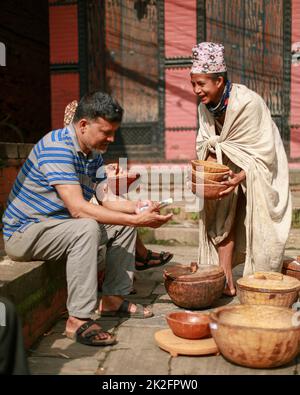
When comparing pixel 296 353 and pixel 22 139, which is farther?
pixel 22 139

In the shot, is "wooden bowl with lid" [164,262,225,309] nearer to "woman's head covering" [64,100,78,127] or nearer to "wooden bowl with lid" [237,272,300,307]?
"wooden bowl with lid" [237,272,300,307]

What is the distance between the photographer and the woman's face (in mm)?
4137

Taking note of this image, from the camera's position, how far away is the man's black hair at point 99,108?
135 inches

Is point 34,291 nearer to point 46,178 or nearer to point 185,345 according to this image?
point 46,178

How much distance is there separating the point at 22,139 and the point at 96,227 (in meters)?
Answer: 8.23

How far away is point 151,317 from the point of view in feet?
12.7

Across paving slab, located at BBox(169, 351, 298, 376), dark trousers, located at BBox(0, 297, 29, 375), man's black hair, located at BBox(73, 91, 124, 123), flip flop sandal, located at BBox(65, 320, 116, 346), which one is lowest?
paving slab, located at BBox(169, 351, 298, 376)

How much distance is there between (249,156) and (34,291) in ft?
6.53

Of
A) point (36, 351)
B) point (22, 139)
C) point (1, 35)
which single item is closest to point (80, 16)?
point (1, 35)

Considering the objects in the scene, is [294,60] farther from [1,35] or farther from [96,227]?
[96,227]

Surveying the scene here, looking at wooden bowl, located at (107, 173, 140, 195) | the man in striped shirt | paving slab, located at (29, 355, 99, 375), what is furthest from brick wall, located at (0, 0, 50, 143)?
paving slab, located at (29, 355, 99, 375)

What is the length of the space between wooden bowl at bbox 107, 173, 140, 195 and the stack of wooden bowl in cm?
58

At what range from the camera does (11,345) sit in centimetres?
233

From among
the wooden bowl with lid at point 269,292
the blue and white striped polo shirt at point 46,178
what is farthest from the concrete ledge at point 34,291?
the wooden bowl with lid at point 269,292
